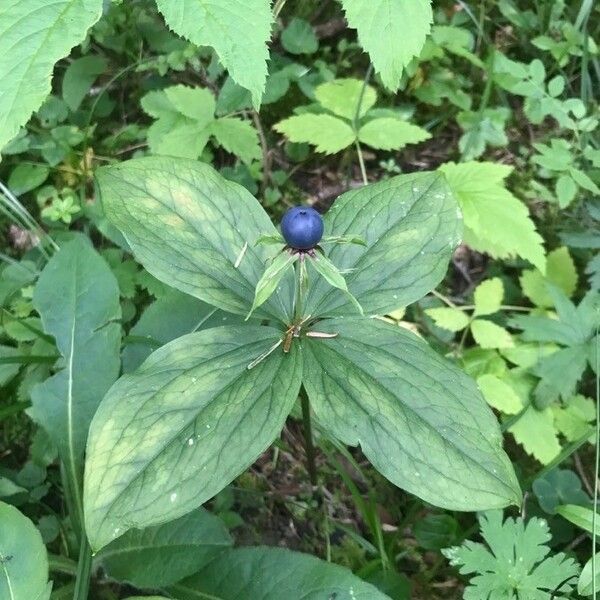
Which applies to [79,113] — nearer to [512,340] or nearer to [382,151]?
[382,151]

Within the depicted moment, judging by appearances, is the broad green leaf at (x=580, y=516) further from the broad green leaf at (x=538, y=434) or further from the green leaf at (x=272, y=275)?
the green leaf at (x=272, y=275)

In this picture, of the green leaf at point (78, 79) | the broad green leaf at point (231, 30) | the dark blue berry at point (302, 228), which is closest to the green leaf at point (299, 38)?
the green leaf at point (78, 79)

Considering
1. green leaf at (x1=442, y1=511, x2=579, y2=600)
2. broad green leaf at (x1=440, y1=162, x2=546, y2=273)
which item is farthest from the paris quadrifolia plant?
broad green leaf at (x1=440, y1=162, x2=546, y2=273)

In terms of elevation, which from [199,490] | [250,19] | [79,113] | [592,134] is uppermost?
[250,19]

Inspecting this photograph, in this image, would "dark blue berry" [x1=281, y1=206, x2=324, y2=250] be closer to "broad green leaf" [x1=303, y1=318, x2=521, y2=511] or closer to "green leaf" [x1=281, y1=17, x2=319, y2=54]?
"broad green leaf" [x1=303, y1=318, x2=521, y2=511]

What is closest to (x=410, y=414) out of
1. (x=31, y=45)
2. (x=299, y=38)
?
(x=31, y=45)

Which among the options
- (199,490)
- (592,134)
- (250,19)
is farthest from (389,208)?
(592,134)
